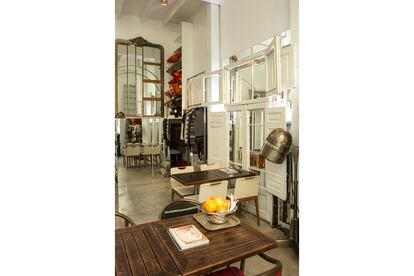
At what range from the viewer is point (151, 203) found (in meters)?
4.29

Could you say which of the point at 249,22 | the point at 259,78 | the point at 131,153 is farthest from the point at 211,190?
the point at 131,153

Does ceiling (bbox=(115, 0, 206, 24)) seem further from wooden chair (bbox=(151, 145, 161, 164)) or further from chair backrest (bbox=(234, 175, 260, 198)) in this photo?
chair backrest (bbox=(234, 175, 260, 198))

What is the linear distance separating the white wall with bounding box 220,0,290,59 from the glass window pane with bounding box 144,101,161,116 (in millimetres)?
2532

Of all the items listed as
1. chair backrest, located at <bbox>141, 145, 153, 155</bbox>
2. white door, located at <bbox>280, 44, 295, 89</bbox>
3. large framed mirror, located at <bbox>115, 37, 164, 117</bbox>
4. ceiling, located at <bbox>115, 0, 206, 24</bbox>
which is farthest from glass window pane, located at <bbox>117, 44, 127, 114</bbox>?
→ white door, located at <bbox>280, 44, 295, 89</bbox>

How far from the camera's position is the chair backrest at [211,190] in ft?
9.37

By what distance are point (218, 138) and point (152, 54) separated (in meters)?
3.37

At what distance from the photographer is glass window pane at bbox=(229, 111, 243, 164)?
416 cm

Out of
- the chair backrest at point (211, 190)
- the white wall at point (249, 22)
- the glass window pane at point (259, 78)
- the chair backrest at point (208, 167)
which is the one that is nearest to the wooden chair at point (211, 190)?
the chair backrest at point (211, 190)

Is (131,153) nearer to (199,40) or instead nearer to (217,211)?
(199,40)
